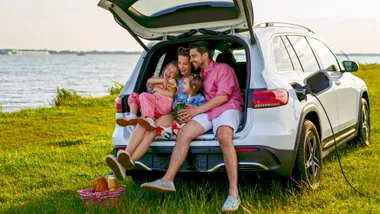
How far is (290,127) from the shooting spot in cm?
540

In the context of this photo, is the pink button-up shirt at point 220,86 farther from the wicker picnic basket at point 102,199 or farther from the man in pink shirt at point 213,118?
the wicker picnic basket at point 102,199

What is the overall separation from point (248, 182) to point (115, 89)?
1591 centimetres

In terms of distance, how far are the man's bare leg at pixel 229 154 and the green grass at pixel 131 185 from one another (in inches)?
9.2

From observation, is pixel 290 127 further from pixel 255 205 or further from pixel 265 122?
pixel 255 205

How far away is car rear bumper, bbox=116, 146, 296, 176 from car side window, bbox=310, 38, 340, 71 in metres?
2.07

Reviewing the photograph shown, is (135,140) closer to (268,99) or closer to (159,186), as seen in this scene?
(159,186)

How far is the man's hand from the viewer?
567 centimetres

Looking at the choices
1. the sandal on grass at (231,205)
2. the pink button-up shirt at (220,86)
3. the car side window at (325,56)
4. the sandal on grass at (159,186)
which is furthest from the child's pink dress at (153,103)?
the car side window at (325,56)

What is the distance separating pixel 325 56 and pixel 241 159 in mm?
2576

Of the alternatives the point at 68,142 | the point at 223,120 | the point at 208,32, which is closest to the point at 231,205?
the point at 223,120

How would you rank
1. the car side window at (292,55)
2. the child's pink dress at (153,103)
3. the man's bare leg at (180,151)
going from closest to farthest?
the man's bare leg at (180,151) → the child's pink dress at (153,103) → the car side window at (292,55)

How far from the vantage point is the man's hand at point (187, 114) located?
567cm

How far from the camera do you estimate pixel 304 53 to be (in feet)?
21.7

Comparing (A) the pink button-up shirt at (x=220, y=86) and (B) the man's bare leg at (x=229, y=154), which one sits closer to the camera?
(B) the man's bare leg at (x=229, y=154)
